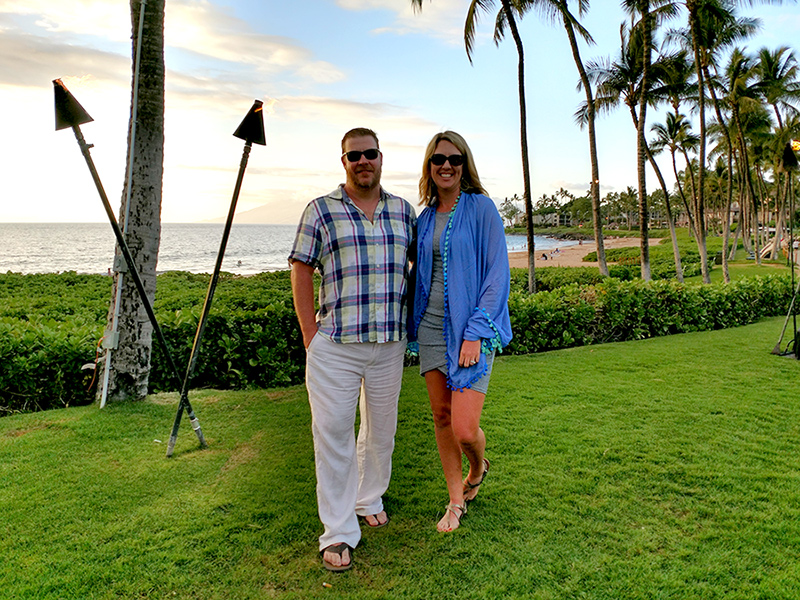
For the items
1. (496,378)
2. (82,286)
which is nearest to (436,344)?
(496,378)

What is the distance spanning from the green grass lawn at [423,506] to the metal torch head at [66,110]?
2.29 m

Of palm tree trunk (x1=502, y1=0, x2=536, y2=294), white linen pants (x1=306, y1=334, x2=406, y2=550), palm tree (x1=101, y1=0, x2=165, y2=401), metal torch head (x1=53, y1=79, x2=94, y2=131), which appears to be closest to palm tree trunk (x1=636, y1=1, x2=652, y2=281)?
palm tree trunk (x1=502, y1=0, x2=536, y2=294)

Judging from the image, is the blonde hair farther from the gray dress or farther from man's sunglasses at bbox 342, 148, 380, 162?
man's sunglasses at bbox 342, 148, 380, 162

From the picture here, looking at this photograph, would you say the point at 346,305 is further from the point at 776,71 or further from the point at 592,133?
the point at 776,71

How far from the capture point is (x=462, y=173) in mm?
3109

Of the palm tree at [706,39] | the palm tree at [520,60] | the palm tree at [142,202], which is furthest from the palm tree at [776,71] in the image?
the palm tree at [142,202]

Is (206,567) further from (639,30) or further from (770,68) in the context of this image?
(770,68)

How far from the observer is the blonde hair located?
3.06 m

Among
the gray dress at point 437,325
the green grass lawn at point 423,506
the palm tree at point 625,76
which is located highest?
the palm tree at point 625,76

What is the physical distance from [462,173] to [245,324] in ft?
12.9

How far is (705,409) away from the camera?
5.54 meters

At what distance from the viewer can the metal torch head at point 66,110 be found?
3574 millimetres

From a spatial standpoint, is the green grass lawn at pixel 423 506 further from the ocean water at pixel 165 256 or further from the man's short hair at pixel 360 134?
the ocean water at pixel 165 256

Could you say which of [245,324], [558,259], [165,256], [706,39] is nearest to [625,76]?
[706,39]
